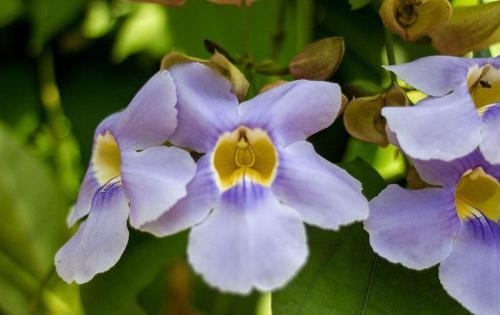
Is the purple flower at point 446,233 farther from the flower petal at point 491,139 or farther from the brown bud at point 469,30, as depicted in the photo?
the brown bud at point 469,30

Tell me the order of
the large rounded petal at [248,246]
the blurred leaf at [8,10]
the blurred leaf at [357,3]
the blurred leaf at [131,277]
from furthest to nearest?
the blurred leaf at [8,10]
the blurred leaf at [131,277]
the blurred leaf at [357,3]
the large rounded petal at [248,246]

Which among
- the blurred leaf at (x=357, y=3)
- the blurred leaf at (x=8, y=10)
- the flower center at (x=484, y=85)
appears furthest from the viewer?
the blurred leaf at (x=8, y=10)

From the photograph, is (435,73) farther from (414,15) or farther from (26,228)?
(26,228)

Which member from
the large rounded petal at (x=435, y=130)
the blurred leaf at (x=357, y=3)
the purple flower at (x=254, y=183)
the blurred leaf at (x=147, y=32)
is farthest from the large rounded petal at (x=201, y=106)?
the blurred leaf at (x=147, y=32)

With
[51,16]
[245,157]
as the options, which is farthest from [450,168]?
[51,16]

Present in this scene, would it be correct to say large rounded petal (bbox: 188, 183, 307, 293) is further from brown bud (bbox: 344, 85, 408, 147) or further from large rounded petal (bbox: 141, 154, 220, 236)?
brown bud (bbox: 344, 85, 408, 147)

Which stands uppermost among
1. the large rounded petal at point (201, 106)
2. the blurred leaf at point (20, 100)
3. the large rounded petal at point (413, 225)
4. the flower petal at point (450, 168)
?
the large rounded petal at point (201, 106)

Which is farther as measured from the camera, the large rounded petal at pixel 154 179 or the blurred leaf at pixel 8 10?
the blurred leaf at pixel 8 10

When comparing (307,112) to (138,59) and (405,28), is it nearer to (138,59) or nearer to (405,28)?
(405,28)
